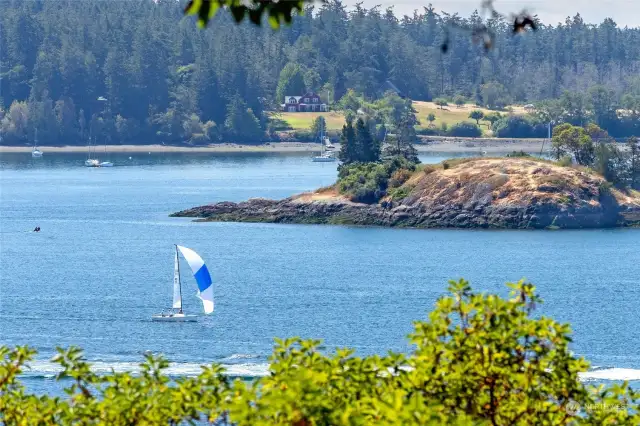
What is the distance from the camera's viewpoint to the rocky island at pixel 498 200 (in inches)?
3410

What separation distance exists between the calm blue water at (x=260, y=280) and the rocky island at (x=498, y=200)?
183 cm

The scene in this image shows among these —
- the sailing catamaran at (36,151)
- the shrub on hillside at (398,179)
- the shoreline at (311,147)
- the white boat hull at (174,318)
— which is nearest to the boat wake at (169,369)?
the white boat hull at (174,318)

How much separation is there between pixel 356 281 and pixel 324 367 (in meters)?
52.3

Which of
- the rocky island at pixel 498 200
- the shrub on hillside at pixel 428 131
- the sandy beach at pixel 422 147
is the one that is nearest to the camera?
the rocky island at pixel 498 200

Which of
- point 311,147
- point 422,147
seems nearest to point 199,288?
point 422,147

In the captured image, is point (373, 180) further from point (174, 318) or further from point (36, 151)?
point (36, 151)

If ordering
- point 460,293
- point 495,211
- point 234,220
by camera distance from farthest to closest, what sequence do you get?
point 234,220
point 495,211
point 460,293

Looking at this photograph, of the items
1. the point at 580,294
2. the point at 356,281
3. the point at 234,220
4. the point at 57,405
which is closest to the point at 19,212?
the point at 234,220

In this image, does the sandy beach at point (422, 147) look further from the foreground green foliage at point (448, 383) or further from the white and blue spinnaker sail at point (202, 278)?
the foreground green foliage at point (448, 383)

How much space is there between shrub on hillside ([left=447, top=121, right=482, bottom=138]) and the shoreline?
396 centimetres

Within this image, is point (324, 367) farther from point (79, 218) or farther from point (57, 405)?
point (79, 218)

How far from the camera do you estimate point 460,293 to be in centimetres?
1346

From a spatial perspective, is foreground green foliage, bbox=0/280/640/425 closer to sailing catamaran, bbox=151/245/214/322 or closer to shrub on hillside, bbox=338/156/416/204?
sailing catamaran, bbox=151/245/214/322

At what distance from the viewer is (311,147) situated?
192m
